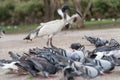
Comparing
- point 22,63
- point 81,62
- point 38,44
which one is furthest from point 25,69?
point 38,44

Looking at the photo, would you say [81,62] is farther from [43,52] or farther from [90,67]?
[43,52]

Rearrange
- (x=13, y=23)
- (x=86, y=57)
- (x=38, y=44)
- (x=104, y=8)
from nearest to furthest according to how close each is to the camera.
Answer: (x=86, y=57) < (x=38, y=44) < (x=104, y=8) < (x=13, y=23)

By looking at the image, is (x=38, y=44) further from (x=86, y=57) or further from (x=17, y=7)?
(x=17, y=7)

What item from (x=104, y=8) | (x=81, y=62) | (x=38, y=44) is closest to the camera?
(x=81, y=62)

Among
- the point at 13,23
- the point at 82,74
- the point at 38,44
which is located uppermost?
the point at 13,23

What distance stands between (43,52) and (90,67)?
1.65 metres

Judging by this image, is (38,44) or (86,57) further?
(38,44)

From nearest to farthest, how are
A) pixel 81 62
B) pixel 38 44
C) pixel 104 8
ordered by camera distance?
pixel 81 62 < pixel 38 44 < pixel 104 8

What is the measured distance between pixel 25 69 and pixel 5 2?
92.3ft

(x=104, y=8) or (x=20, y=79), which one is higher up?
(x=104, y=8)

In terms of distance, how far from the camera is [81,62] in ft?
25.9

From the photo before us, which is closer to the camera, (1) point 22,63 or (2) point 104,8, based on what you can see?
(1) point 22,63

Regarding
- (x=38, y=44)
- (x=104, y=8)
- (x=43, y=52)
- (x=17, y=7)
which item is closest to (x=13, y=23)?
(x=17, y=7)

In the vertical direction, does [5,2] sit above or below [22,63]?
above
